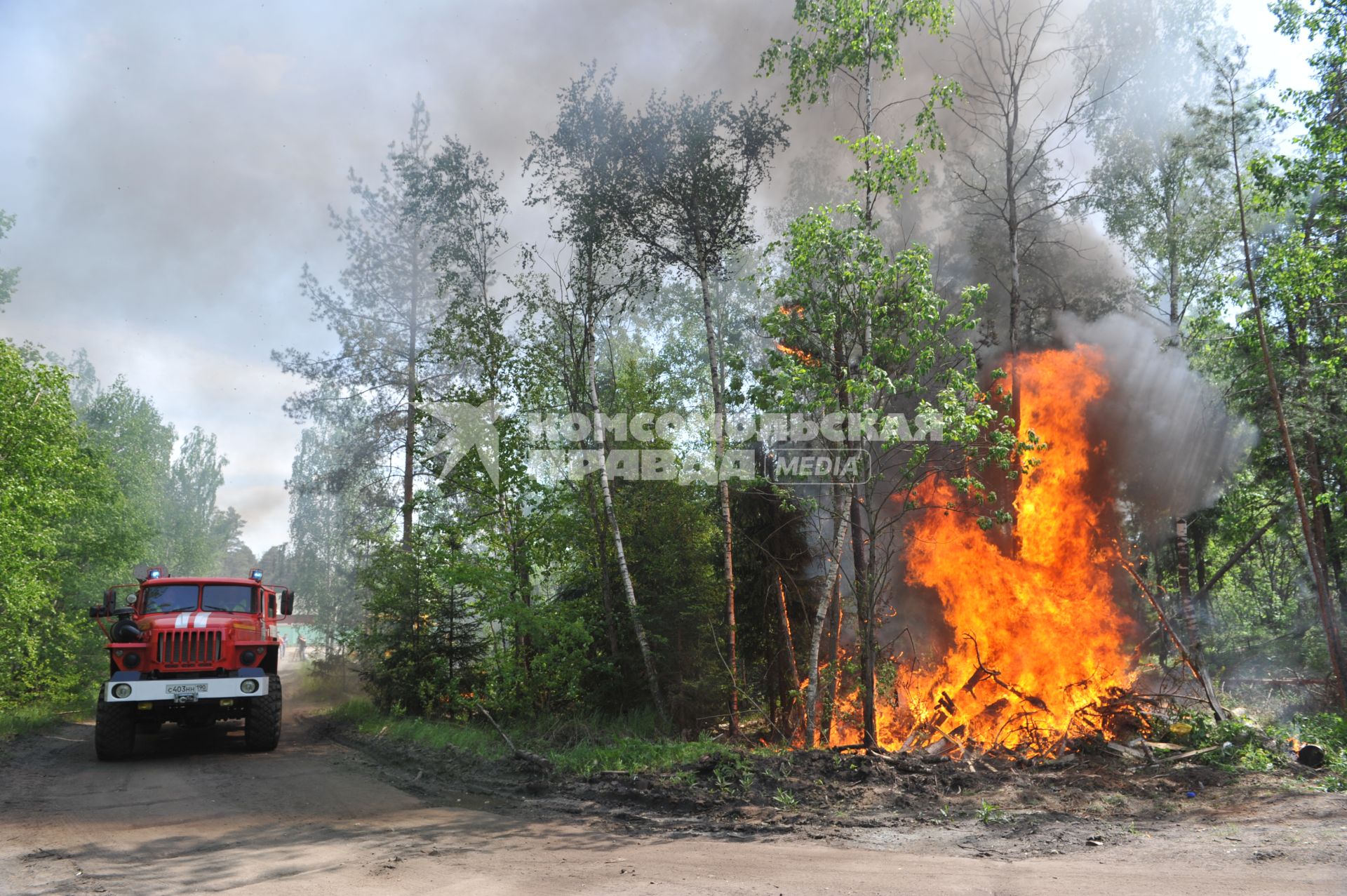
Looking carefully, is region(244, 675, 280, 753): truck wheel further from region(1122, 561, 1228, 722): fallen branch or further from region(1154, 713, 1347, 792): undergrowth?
region(1122, 561, 1228, 722): fallen branch

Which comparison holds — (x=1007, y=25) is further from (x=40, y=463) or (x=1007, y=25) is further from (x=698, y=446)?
(x=40, y=463)

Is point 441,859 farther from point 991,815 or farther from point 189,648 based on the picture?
point 189,648

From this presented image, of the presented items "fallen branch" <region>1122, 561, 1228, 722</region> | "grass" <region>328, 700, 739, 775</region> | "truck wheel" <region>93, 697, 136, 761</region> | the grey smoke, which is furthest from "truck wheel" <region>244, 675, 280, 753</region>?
the grey smoke

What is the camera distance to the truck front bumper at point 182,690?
13.0m

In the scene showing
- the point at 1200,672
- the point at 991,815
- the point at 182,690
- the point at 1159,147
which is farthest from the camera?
the point at 1159,147

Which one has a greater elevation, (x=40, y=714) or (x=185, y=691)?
(x=185, y=691)

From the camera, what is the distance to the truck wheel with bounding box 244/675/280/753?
1405cm

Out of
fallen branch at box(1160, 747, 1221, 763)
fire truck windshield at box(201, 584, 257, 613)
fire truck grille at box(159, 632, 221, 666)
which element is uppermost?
fire truck windshield at box(201, 584, 257, 613)

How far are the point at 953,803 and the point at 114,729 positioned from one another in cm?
1332

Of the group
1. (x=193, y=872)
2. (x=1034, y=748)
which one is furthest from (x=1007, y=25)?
(x=193, y=872)

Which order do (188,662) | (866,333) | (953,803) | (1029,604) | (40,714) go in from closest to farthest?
(953,803) < (866,333) < (188,662) < (1029,604) < (40,714)

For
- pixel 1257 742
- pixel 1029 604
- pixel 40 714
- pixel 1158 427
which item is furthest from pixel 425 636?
pixel 1158 427

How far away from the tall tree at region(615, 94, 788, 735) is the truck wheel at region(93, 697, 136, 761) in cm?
1049

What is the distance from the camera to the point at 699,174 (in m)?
15.3
